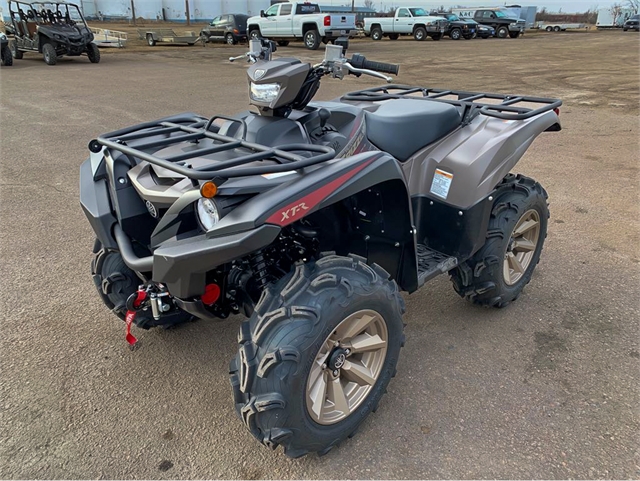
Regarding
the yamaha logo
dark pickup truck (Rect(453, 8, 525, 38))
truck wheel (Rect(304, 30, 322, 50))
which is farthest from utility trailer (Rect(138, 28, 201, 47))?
the yamaha logo

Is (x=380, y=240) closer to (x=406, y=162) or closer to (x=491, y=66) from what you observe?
(x=406, y=162)

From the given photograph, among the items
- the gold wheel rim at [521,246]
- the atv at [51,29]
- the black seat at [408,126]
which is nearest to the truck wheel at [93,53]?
the atv at [51,29]

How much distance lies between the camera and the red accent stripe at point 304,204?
1770 millimetres

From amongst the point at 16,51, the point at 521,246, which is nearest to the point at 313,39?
the point at 16,51

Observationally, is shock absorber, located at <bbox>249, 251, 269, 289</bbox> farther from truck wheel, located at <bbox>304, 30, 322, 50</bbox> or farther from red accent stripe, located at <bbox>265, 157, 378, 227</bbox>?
truck wheel, located at <bbox>304, 30, 322, 50</bbox>

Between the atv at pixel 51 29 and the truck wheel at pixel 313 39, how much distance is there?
9772 millimetres

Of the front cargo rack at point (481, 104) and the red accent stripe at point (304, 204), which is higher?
the front cargo rack at point (481, 104)

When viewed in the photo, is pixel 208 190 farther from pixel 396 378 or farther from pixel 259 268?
pixel 396 378

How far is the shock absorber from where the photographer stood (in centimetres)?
210

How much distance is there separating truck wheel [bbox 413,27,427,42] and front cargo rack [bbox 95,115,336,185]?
2892 cm

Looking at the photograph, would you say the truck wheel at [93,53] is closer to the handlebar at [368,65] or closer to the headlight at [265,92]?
the handlebar at [368,65]

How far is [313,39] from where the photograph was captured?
2298 cm

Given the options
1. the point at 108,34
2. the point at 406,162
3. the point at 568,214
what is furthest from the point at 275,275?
the point at 108,34

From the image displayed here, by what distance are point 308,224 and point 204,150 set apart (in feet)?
2.10
